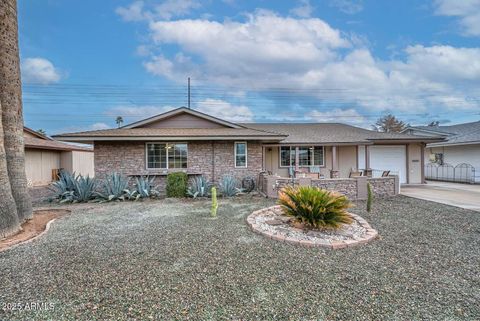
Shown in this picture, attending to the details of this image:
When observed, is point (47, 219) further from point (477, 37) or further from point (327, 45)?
point (477, 37)

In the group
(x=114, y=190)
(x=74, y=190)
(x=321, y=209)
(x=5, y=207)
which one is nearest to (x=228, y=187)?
(x=114, y=190)

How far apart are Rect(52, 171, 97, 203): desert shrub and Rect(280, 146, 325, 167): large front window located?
9.52 metres

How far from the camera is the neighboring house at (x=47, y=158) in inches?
618

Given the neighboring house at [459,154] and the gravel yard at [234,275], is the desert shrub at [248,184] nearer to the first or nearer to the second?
the gravel yard at [234,275]

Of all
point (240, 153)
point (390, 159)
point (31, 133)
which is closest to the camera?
point (240, 153)

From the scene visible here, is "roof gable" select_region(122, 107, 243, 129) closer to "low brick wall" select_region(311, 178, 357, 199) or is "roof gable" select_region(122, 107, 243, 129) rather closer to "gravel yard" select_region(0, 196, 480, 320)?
"low brick wall" select_region(311, 178, 357, 199)

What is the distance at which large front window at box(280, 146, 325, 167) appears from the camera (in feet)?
46.7

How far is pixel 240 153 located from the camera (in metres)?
11.8

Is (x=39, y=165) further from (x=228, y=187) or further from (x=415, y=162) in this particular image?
(x=415, y=162)

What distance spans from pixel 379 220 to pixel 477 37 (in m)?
19.2

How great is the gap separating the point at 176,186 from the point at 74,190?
388 cm

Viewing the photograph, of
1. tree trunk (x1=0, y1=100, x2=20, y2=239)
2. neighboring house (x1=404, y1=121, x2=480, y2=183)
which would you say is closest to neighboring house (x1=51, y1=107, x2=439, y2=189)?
neighboring house (x1=404, y1=121, x2=480, y2=183)

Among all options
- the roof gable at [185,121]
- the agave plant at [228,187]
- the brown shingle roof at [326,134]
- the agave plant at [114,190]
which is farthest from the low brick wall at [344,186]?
the agave plant at [114,190]

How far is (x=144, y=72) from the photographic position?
20.0 meters
